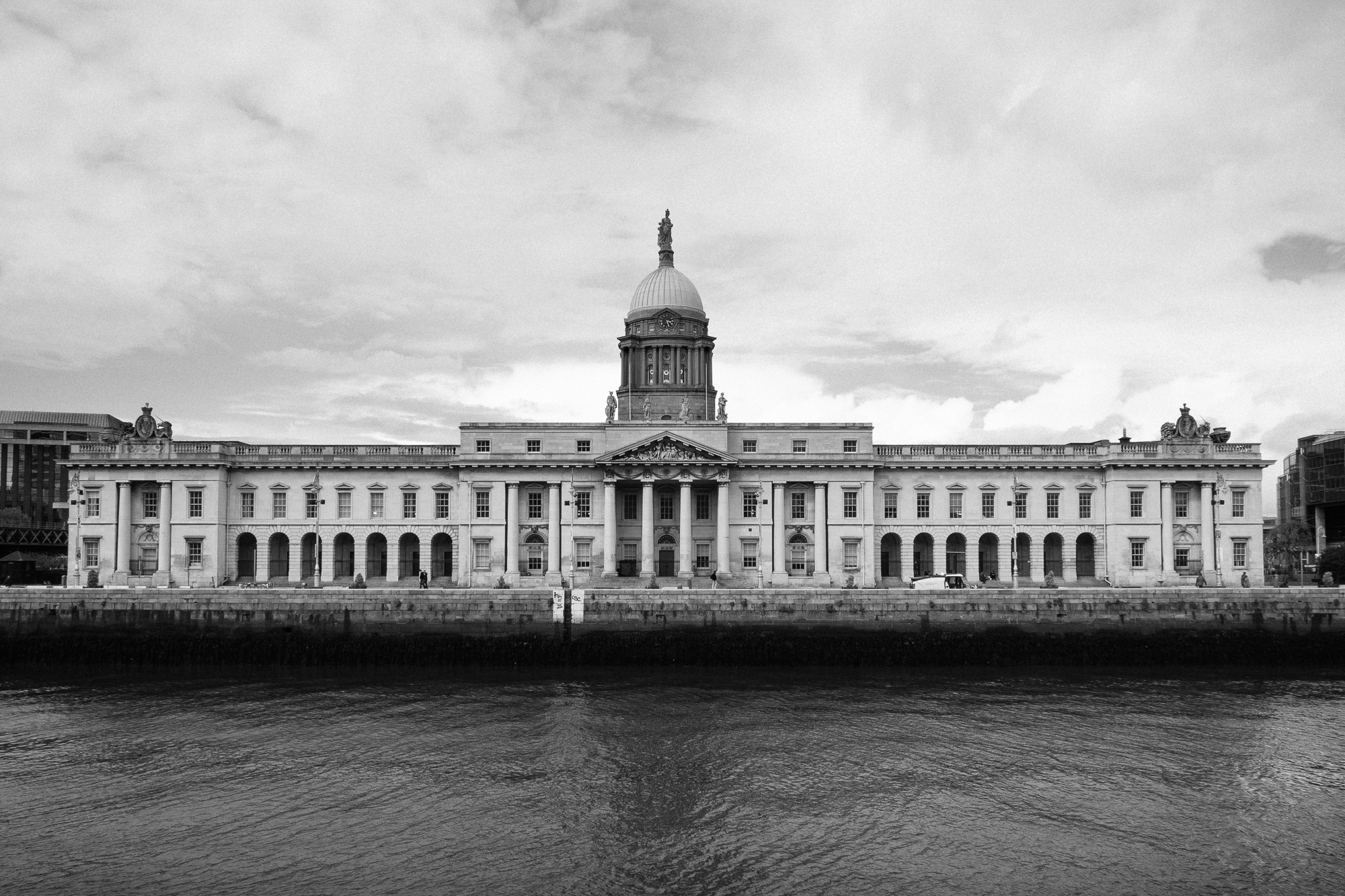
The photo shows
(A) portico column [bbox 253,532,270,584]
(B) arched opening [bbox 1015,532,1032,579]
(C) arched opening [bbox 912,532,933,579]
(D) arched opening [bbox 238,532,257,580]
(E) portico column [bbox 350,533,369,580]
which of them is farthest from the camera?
(C) arched opening [bbox 912,532,933,579]

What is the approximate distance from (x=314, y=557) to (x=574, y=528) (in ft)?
55.1

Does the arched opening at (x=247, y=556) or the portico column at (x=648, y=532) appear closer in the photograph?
the portico column at (x=648, y=532)

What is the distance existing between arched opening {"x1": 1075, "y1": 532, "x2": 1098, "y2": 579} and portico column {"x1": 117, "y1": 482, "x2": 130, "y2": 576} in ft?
194

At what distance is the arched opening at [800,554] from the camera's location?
6506 cm

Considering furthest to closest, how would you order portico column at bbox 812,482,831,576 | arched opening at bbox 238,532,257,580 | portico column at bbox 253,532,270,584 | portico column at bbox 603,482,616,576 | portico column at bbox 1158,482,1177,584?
1. arched opening at bbox 238,532,257,580
2. portico column at bbox 253,532,270,584
3. portico column at bbox 812,482,831,576
4. portico column at bbox 1158,482,1177,584
5. portico column at bbox 603,482,616,576

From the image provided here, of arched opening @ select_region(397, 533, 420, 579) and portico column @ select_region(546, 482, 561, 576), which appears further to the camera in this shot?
arched opening @ select_region(397, 533, 420, 579)

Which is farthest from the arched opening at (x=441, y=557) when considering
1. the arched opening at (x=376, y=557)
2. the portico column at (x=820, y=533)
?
the portico column at (x=820, y=533)

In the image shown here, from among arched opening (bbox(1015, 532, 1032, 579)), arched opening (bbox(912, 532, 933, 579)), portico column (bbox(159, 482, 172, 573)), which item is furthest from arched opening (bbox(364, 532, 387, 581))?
arched opening (bbox(1015, 532, 1032, 579))

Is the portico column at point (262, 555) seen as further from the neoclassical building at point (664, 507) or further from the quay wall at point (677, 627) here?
the quay wall at point (677, 627)

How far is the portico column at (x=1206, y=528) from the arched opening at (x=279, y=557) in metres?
57.2

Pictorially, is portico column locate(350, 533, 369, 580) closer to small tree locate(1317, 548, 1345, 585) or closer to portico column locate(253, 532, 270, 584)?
portico column locate(253, 532, 270, 584)

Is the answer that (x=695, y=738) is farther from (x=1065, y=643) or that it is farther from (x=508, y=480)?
(x=508, y=480)

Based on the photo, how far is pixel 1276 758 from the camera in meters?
29.3

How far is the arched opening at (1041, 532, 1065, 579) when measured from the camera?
66188 mm
